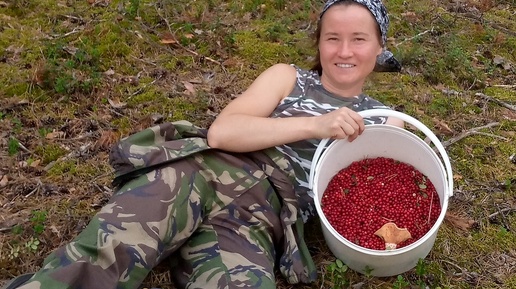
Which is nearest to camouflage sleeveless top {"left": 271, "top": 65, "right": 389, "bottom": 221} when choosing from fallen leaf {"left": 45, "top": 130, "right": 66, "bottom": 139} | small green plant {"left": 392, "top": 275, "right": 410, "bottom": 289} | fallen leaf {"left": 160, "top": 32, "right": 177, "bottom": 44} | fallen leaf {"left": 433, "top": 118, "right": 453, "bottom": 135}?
small green plant {"left": 392, "top": 275, "right": 410, "bottom": 289}

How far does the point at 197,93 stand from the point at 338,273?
170 cm

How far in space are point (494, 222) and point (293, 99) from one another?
1302 mm

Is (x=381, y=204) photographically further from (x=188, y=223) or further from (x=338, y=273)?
(x=188, y=223)

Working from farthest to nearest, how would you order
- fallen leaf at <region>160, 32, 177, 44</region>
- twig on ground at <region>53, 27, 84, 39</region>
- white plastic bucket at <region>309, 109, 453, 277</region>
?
fallen leaf at <region>160, 32, 177, 44</region> → twig on ground at <region>53, 27, 84, 39</region> → white plastic bucket at <region>309, 109, 453, 277</region>

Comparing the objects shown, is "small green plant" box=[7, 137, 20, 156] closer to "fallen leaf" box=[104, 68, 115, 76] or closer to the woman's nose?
"fallen leaf" box=[104, 68, 115, 76]

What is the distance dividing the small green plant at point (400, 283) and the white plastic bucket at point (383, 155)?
0.05 m

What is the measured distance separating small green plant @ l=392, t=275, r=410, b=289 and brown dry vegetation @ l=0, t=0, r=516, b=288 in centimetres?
1

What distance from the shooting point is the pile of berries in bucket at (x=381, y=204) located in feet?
7.93

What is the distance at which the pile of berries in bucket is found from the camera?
2418 millimetres

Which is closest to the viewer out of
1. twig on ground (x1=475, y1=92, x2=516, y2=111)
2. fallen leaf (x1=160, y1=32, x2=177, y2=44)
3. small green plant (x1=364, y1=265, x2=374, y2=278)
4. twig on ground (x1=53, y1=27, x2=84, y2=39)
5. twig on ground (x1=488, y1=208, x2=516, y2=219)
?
small green plant (x1=364, y1=265, x2=374, y2=278)

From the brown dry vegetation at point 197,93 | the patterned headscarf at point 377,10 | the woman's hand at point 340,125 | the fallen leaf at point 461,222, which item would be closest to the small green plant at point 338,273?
the brown dry vegetation at point 197,93

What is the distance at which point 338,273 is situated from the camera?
8.45 ft

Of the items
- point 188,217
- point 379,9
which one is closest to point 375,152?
point 379,9

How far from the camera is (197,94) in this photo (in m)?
3.74
